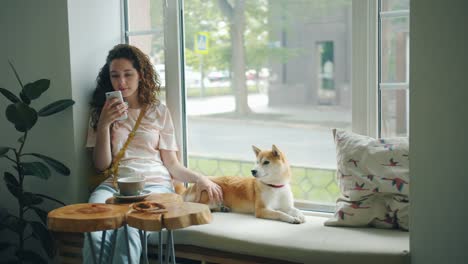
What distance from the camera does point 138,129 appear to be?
284 centimetres

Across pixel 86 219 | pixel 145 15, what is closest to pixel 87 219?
pixel 86 219

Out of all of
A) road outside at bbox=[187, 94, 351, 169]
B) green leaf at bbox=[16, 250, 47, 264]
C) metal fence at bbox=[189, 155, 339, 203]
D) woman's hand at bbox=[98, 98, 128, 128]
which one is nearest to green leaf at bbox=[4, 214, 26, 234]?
green leaf at bbox=[16, 250, 47, 264]

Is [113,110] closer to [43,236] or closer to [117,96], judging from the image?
[117,96]

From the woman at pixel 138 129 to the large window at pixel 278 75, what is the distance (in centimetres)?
20

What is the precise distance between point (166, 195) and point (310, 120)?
881mm

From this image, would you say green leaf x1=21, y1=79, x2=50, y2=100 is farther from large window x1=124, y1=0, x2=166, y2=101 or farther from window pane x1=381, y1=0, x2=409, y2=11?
window pane x1=381, y1=0, x2=409, y2=11

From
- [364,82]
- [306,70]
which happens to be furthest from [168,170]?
[364,82]

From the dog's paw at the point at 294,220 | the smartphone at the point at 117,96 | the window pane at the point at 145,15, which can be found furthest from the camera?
the window pane at the point at 145,15

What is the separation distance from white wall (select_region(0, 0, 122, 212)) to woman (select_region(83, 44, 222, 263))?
0.10 m

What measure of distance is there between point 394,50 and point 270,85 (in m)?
0.62

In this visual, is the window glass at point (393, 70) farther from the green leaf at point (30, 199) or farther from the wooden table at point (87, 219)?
the green leaf at point (30, 199)

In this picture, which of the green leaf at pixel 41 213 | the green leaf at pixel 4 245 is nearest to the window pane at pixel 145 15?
the green leaf at pixel 41 213

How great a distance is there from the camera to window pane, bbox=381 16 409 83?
98.7 inches

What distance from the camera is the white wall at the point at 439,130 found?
1949 mm
